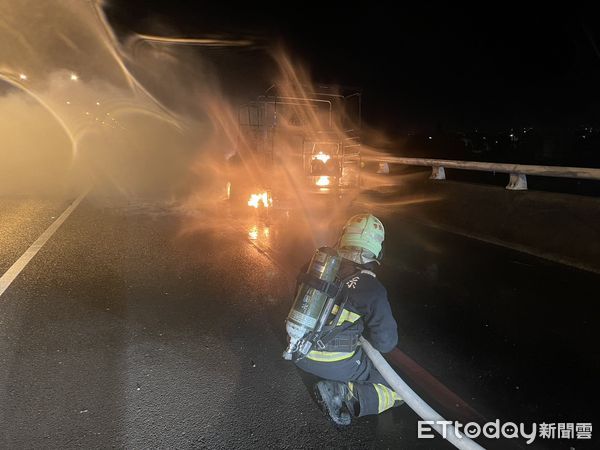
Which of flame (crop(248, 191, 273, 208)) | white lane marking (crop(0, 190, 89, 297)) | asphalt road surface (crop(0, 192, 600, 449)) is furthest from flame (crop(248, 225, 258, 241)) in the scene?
white lane marking (crop(0, 190, 89, 297))

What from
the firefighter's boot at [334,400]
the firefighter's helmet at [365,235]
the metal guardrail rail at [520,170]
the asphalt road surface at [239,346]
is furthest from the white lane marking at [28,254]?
the metal guardrail rail at [520,170]

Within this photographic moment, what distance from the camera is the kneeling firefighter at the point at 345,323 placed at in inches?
107

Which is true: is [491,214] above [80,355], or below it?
above

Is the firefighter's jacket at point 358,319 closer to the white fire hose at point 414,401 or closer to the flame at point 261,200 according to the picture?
the white fire hose at point 414,401

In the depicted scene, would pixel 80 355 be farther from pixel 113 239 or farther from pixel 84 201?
pixel 84 201

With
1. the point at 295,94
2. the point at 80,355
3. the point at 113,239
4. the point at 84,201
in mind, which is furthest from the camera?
the point at 84,201

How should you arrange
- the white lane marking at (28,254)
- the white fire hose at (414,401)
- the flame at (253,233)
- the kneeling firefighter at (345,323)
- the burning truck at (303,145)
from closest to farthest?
the white fire hose at (414,401) → the kneeling firefighter at (345,323) → the white lane marking at (28,254) → the flame at (253,233) → the burning truck at (303,145)

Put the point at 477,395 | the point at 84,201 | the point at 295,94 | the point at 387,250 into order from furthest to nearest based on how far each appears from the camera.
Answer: the point at 84,201
the point at 295,94
the point at 387,250
the point at 477,395

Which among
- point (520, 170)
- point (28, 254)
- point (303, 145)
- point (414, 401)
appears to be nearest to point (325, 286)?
point (414, 401)

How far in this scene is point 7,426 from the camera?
258 centimetres

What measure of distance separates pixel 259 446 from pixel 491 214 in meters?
6.09

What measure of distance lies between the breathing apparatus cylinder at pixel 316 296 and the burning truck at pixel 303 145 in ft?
20.7

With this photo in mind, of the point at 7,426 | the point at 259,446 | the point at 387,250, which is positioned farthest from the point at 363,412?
the point at 387,250

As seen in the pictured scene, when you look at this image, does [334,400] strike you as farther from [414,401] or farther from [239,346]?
[239,346]
